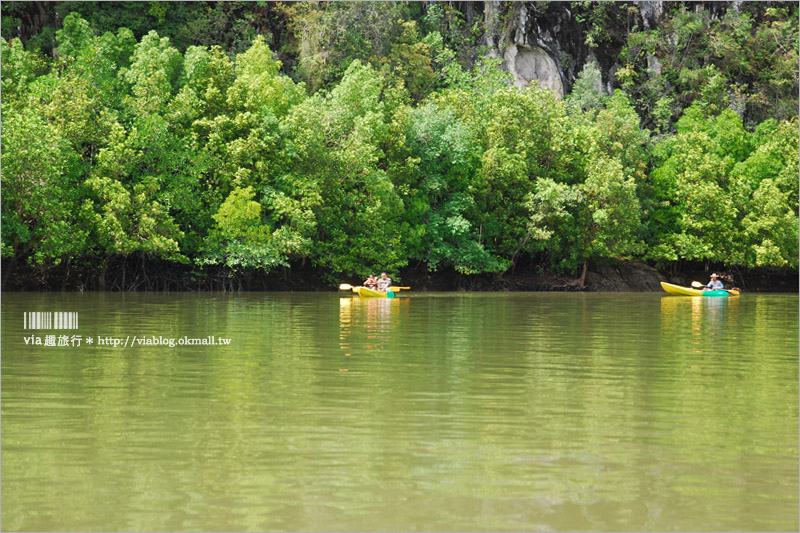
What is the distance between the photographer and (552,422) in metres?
12.4

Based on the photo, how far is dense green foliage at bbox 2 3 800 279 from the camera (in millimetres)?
50906

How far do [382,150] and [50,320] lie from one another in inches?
1294

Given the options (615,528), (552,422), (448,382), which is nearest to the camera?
(615,528)

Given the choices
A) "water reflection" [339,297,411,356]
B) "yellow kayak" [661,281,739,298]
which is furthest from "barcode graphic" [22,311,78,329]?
"yellow kayak" [661,281,739,298]

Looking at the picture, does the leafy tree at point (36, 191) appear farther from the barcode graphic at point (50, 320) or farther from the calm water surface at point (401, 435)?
the calm water surface at point (401, 435)

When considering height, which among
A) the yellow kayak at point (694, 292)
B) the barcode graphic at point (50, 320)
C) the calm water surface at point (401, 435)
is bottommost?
the calm water surface at point (401, 435)

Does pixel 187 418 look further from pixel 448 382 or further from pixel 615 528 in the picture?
pixel 615 528

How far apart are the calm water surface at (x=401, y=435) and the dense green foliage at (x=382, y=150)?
29.4 metres

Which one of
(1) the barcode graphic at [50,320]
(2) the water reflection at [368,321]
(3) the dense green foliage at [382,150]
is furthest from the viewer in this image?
(3) the dense green foliage at [382,150]

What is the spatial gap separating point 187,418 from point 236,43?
59.1 metres

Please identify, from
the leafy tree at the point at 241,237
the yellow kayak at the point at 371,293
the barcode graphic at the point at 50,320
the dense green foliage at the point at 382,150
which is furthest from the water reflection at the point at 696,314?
the leafy tree at the point at 241,237

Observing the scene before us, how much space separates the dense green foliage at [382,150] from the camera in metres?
50.9

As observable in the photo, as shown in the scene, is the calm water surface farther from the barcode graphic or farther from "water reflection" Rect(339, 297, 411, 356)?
the barcode graphic

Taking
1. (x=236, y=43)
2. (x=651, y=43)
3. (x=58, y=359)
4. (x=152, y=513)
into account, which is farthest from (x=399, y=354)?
(x=651, y=43)
